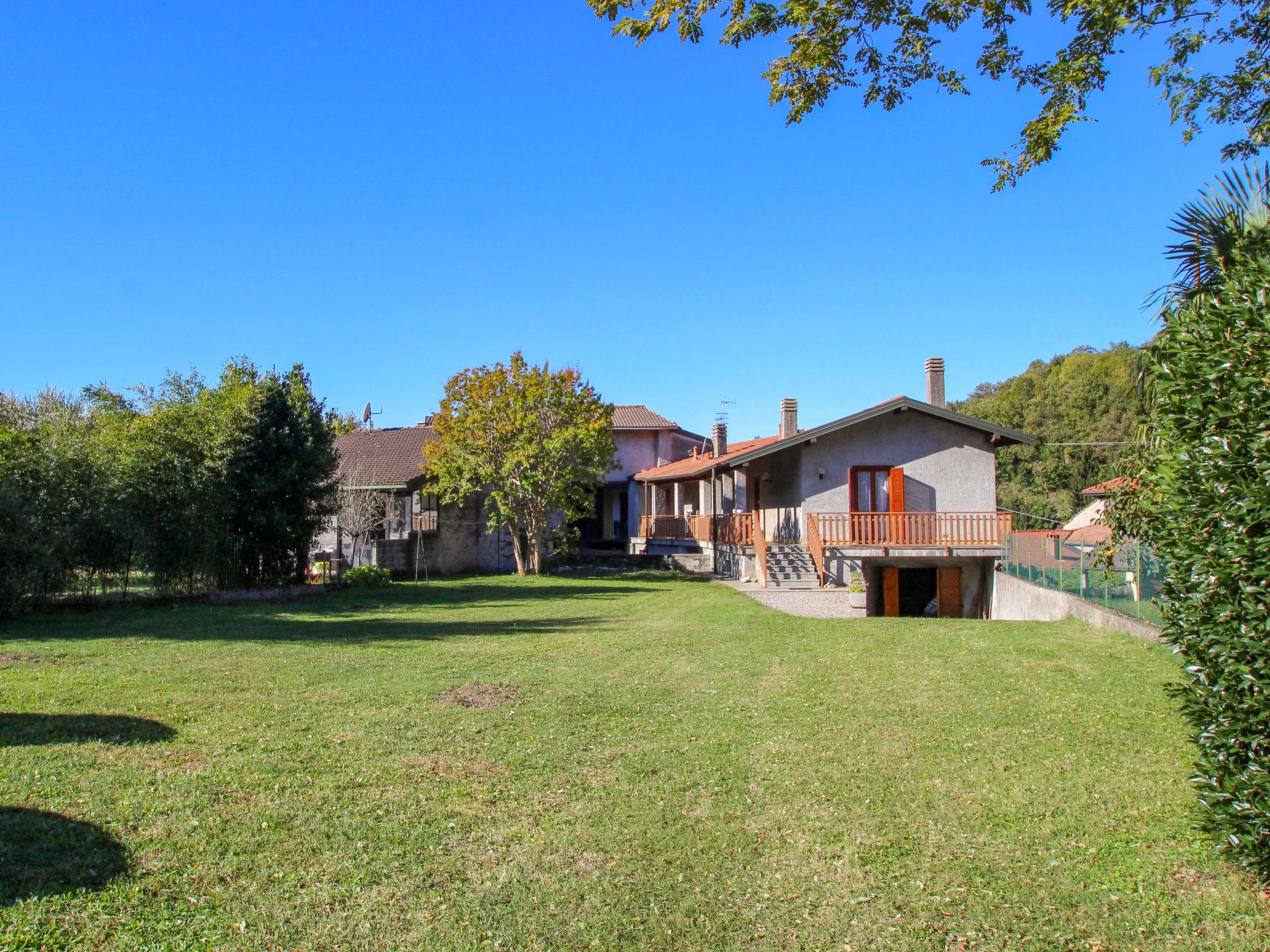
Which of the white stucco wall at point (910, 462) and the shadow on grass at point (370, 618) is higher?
the white stucco wall at point (910, 462)

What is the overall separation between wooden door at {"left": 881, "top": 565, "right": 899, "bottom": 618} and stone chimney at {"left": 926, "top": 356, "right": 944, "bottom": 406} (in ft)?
18.3

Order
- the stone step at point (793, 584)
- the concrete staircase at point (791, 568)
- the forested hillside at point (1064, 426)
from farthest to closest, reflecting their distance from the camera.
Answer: the forested hillside at point (1064, 426) → the concrete staircase at point (791, 568) → the stone step at point (793, 584)

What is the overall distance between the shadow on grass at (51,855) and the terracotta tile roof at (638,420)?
3698 cm

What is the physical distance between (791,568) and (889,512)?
338 centimetres

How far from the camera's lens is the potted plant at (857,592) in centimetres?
1827

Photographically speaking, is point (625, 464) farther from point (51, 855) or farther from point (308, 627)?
point (51, 855)

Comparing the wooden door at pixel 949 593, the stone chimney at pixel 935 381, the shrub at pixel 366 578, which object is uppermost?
the stone chimney at pixel 935 381

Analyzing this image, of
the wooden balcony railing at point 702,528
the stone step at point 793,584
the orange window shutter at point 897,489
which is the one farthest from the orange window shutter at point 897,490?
the wooden balcony railing at point 702,528

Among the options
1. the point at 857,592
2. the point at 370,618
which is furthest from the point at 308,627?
the point at 857,592

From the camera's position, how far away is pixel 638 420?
43.6 metres

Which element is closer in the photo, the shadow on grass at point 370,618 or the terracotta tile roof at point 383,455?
the shadow on grass at point 370,618

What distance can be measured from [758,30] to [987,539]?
18.6 m

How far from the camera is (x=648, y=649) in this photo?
37.2ft

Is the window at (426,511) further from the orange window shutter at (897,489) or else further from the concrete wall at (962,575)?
the orange window shutter at (897,489)
